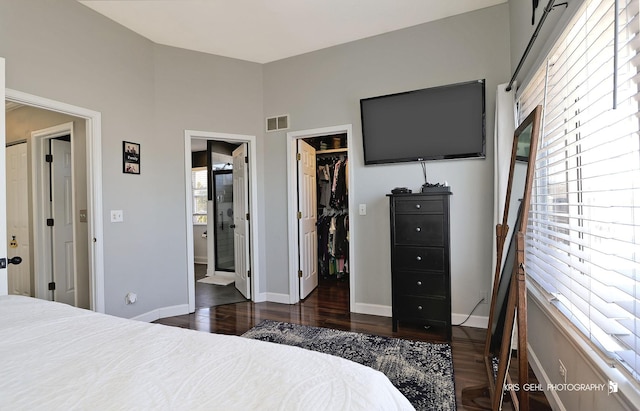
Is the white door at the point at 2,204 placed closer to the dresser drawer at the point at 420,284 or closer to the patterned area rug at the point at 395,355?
the patterned area rug at the point at 395,355

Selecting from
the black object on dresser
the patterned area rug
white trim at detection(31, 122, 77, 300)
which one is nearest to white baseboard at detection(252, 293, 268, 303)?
the patterned area rug

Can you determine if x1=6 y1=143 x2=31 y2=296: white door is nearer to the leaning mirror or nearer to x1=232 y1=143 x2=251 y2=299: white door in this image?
x1=232 y1=143 x2=251 y2=299: white door

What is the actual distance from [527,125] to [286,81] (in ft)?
9.17

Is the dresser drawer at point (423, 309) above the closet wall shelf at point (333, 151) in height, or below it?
below

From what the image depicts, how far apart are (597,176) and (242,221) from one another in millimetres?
3469

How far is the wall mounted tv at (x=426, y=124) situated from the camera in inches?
106

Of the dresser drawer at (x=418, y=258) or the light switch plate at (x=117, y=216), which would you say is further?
the light switch plate at (x=117, y=216)

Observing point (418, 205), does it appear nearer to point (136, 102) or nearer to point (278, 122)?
point (278, 122)

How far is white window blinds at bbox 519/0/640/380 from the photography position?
3.28 ft

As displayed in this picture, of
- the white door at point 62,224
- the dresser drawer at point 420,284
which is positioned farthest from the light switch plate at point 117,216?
the dresser drawer at point 420,284

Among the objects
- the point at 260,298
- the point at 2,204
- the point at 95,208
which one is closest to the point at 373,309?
the point at 260,298

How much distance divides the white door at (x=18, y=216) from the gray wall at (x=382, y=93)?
9.01ft

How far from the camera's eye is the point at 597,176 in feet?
3.69

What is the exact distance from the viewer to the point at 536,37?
1.84 m
